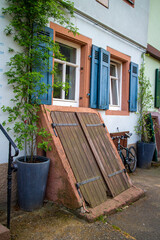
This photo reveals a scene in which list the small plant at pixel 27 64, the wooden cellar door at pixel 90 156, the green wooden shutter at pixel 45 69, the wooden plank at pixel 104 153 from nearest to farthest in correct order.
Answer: the small plant at pixel 27 64
the wooden cellar door at pixel 90 156
the green wooden shutter at pixel 45 69
the wooden plank at pixel 104 153

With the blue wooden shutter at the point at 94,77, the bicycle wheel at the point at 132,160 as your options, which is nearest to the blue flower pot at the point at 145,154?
the bicycle wheel at the point at 132,160

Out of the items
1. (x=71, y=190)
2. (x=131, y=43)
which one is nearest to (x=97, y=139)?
(x=71, y=190)

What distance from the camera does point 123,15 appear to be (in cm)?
638

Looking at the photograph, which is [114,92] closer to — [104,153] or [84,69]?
[84,69]

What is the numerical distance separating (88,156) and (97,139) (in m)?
0.56

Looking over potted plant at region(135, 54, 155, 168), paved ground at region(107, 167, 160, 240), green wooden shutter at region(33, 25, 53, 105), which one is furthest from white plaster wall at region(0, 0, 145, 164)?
paved ground at region(107, 167, 160, 240)

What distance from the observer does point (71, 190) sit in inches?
130

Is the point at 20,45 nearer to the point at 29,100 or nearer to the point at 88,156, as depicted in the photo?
the point at 29,100

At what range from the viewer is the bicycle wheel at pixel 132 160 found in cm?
613

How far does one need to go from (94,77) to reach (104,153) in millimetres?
1933

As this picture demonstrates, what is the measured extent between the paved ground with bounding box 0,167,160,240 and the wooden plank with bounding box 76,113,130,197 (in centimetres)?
51

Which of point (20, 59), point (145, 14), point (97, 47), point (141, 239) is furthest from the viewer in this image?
point (145, 14)

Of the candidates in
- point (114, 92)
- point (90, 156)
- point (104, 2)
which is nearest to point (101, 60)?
point (114, 92)

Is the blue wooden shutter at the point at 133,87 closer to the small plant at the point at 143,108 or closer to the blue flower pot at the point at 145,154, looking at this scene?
the small plant at the point at 143,108
